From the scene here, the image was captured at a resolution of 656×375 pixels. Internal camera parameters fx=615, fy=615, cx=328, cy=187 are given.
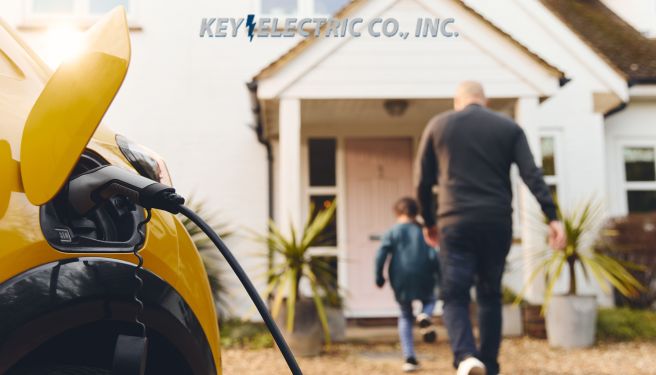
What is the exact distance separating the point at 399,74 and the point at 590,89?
3.02 m

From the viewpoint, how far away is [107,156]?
127cm

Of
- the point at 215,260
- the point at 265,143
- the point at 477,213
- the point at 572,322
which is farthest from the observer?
the point at 265,143

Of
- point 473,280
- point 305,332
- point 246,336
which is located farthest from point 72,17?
point 473,280

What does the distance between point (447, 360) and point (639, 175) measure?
4992 millimetres

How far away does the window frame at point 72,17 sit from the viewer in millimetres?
7477

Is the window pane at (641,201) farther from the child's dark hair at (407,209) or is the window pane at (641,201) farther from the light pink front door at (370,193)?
the child's dark hair at (407,209)

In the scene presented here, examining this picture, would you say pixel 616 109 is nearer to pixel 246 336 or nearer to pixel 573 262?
pixel 573 262

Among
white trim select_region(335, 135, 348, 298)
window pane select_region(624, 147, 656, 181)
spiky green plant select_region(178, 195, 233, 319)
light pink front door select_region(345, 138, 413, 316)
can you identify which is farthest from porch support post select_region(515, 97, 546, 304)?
spiky green plant select_region(178, 195, 233, 319)

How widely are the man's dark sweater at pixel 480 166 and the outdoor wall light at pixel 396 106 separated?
3.12 m

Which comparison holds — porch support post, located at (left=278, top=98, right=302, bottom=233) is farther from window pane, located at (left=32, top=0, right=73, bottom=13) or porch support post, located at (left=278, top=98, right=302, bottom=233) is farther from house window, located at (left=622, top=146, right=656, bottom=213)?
house window, located at (left=622, top=146, right=656, bottom=213)

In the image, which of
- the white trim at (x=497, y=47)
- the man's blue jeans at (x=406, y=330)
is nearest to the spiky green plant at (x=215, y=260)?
the man's blue jeans at (x=406, y=330)

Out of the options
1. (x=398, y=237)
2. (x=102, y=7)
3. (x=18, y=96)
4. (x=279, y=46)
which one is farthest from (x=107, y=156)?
(x=102, y=7)

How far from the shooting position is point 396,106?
261 inches

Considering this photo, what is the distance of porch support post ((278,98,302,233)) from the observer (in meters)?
5.91
